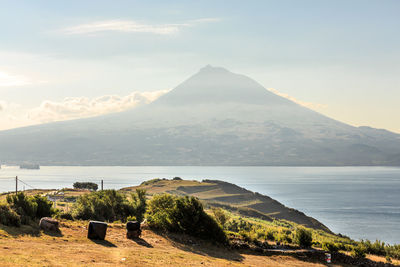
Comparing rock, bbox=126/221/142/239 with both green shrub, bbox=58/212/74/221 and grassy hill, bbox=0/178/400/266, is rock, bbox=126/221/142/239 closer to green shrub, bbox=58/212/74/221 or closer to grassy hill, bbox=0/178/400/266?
grassy hill, bbox=0/178/400/266

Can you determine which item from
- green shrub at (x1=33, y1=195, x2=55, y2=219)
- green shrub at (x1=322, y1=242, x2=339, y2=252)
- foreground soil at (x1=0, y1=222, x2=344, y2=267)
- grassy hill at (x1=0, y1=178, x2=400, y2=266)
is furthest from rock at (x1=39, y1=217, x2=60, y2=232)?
green shrub at (x1=322, y1=242, x2=339, y2=252)

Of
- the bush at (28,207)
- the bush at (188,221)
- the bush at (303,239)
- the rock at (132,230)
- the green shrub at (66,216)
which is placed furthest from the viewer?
the green shrub at (66,216)

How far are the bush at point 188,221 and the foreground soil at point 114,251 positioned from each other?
92 centimetres

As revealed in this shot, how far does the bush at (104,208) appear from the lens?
36000 millimetres

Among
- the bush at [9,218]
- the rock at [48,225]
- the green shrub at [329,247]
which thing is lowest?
the green shrub at [329,247]

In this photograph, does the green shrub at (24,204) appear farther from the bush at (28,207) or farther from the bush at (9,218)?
the bush at (9,218)

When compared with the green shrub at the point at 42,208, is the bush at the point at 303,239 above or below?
below

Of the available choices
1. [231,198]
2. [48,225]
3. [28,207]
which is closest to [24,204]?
[28,207]

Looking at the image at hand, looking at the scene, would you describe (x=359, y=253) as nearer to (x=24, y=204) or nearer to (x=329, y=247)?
(x=329, y=247)

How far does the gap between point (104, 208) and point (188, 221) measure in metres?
9.97

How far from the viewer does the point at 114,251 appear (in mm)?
23328

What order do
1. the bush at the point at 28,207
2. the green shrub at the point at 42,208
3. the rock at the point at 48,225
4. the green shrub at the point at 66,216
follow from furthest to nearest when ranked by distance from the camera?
the green shrub at the point at 66,216, the green shrub at the point at 42,208, the bush at the point at 28,207, the rock at the point at 48,225

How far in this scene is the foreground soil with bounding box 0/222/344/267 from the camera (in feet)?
66.3

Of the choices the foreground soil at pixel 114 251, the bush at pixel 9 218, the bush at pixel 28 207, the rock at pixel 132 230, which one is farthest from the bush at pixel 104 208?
the bush at pixel 9 218
